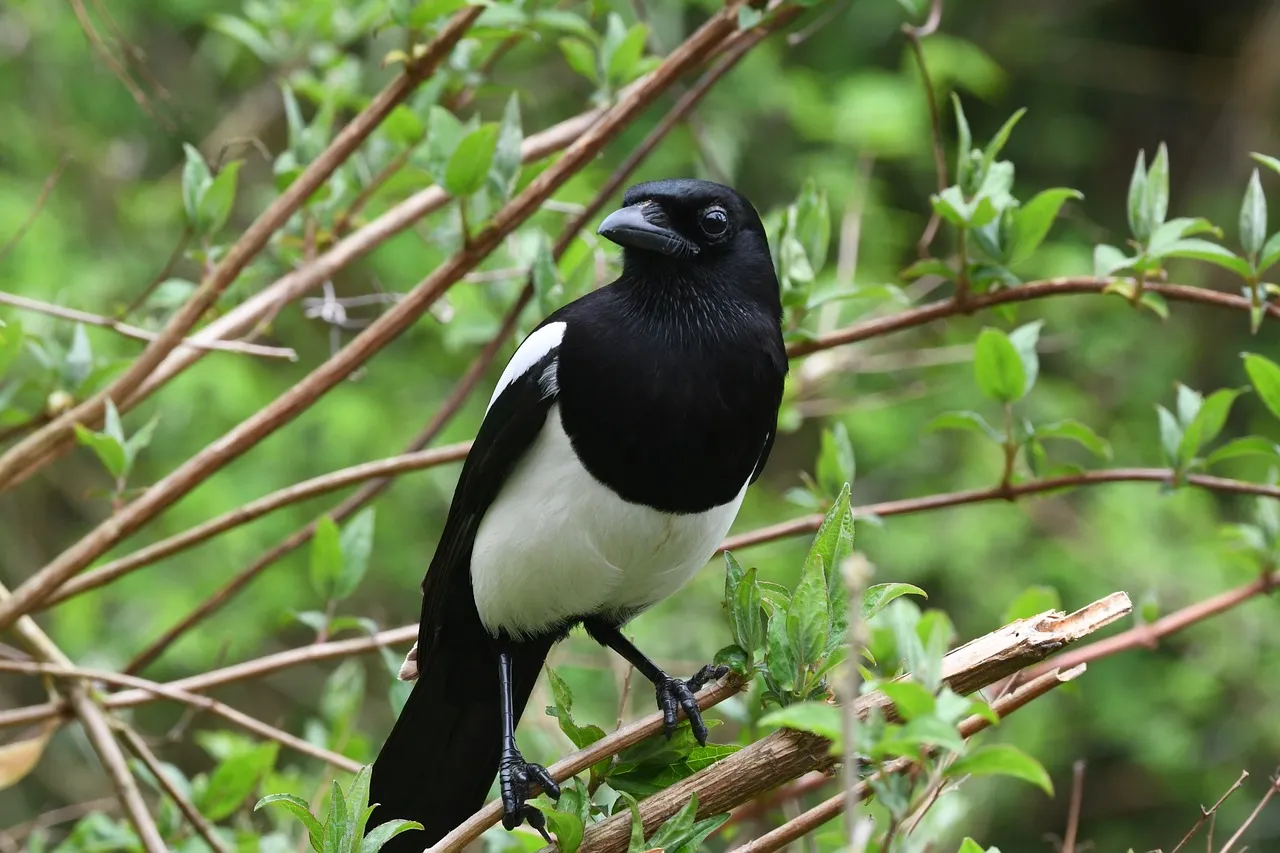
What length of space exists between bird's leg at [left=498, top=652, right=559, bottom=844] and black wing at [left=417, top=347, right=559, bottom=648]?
0.12 m

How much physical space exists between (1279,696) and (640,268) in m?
3.27

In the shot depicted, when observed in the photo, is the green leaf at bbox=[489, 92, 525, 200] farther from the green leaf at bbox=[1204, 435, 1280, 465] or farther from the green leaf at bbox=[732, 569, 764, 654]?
the green leaf at bbox=[1204, 435, 1280, 465]

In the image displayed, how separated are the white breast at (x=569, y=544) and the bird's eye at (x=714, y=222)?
→ 1.24 ft

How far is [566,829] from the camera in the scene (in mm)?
1395

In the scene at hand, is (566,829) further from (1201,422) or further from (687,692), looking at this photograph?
(1201,422)

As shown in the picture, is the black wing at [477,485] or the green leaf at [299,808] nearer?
the green leaf at [299,808]

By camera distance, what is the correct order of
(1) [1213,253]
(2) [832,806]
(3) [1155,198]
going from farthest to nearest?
(3) [1155,198] < (1) [1213,253] < (2) [832,806]

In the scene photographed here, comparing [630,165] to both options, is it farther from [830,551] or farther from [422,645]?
[830,551]

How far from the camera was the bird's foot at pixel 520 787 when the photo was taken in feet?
5.50

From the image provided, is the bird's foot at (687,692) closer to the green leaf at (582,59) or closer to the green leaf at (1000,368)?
the green leaf at (1000,368)

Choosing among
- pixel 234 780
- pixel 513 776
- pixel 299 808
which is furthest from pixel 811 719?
pixel 234 780

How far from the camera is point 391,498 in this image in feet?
15.4

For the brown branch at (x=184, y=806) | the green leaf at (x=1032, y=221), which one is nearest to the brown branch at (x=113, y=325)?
the brown branch at (x=184, y=806)

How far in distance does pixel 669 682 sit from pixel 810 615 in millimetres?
639
